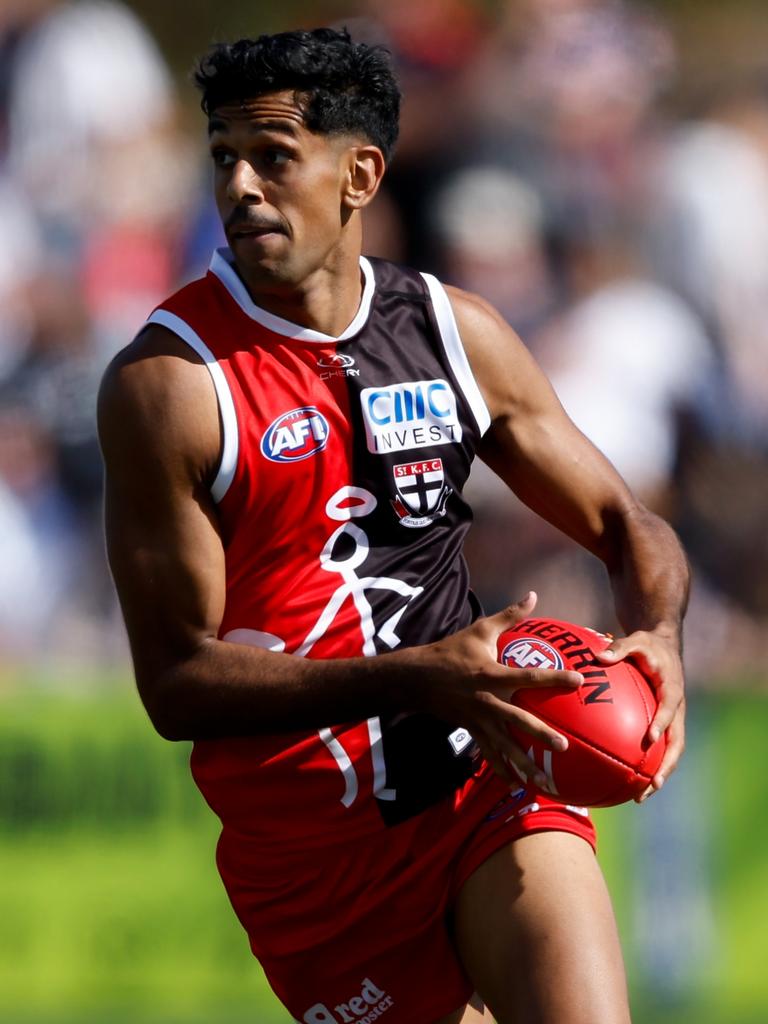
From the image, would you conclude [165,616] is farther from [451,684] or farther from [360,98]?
[360,98]

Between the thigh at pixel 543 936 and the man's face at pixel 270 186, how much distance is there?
1.49 meters

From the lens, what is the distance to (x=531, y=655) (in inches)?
139

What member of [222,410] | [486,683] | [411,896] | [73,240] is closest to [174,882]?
[73,240]

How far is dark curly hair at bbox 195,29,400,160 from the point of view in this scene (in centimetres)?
384

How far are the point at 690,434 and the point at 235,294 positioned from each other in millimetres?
4448

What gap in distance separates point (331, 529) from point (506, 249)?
15.7 feet

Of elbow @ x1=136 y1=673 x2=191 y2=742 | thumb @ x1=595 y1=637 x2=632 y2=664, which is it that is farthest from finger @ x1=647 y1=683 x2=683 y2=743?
elbow @ x1=136 y1=673 x2=191 y2=742

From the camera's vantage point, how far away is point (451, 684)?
3383mm

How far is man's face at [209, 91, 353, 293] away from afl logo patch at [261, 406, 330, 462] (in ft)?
1.10

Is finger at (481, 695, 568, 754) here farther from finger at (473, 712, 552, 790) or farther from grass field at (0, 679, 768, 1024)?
grass field at (0, 679, 768, 1024)

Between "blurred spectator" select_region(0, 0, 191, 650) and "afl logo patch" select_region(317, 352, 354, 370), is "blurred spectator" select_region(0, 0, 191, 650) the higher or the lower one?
the higher one

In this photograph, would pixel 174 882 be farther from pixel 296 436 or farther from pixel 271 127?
pixel 271 127

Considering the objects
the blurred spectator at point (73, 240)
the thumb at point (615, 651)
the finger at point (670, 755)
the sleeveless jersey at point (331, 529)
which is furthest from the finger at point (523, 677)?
the blurred spectator at point (73, 240)

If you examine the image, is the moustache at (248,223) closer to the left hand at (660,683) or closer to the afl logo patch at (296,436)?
the afl logo patch at (296,436)
